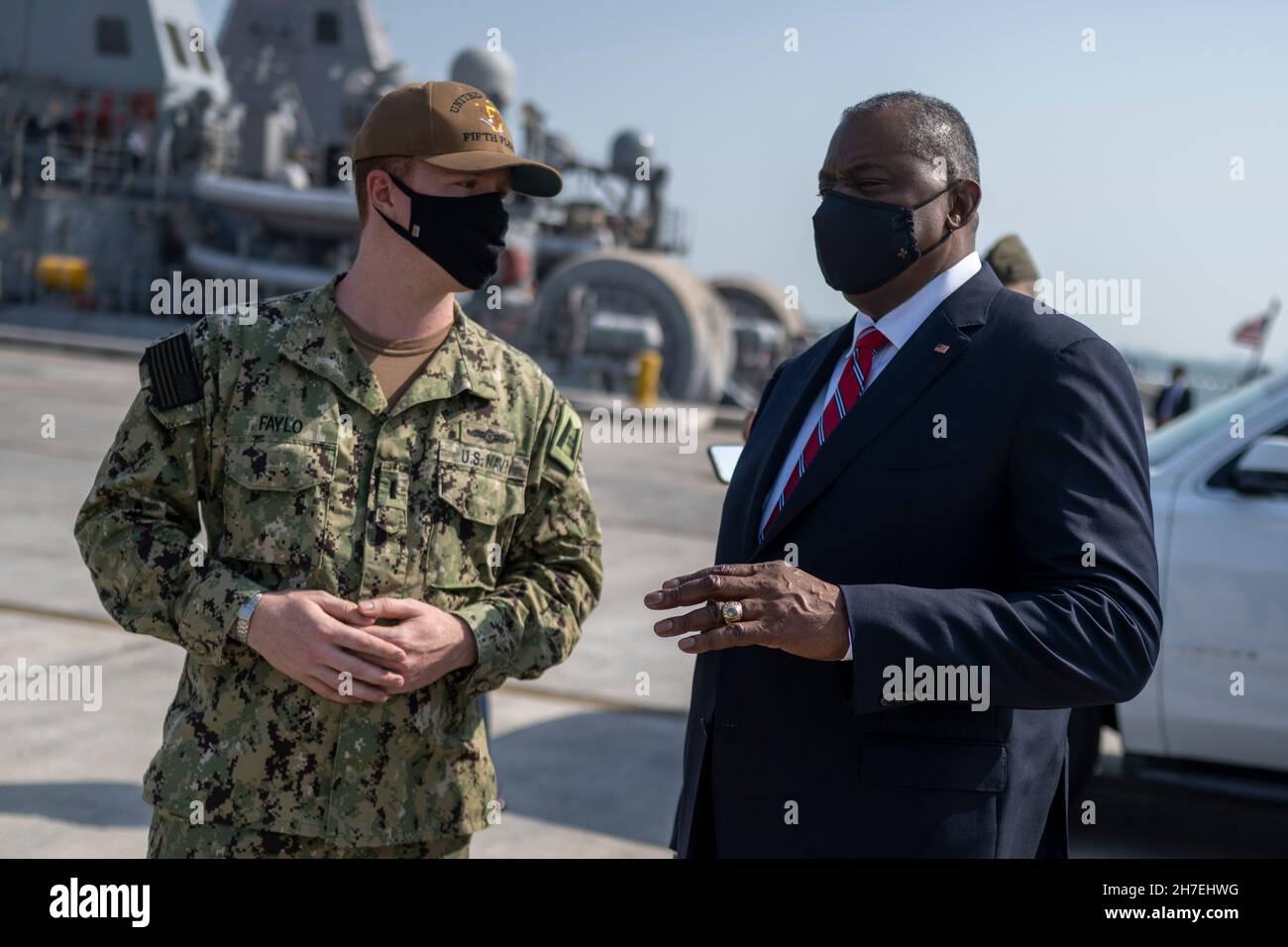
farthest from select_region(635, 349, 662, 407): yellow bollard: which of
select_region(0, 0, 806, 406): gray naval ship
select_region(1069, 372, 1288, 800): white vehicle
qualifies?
select_region(1069, 372, 1288, 800): white vehicle

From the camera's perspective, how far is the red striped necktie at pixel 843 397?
202 cm

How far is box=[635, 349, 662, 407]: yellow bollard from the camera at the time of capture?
21156 mm

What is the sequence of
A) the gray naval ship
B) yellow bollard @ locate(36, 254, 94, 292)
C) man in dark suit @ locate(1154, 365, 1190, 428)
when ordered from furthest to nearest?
1. yellow bollard @ locate(36, 254, 94, 292)
2. the gray naval ship
3. man in dark suit @ locate(1154, 365, 1190, 428)

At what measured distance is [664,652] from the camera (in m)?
6.73

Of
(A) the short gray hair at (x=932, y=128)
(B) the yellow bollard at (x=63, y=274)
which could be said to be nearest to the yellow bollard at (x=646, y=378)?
(B) the yellow bollard at (x=63, y=274)

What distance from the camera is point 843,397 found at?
2037mm

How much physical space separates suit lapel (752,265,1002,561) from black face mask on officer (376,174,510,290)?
83cm

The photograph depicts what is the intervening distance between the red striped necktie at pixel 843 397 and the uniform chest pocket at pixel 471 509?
602 mm

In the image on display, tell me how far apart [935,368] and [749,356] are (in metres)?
25.8

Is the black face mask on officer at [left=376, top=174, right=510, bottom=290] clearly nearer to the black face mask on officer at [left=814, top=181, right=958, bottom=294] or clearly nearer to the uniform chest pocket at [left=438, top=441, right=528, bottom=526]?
the uniform chest pocket at [left=438, top=441, right=528, bottom=526]

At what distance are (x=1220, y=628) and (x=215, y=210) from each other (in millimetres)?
26038
